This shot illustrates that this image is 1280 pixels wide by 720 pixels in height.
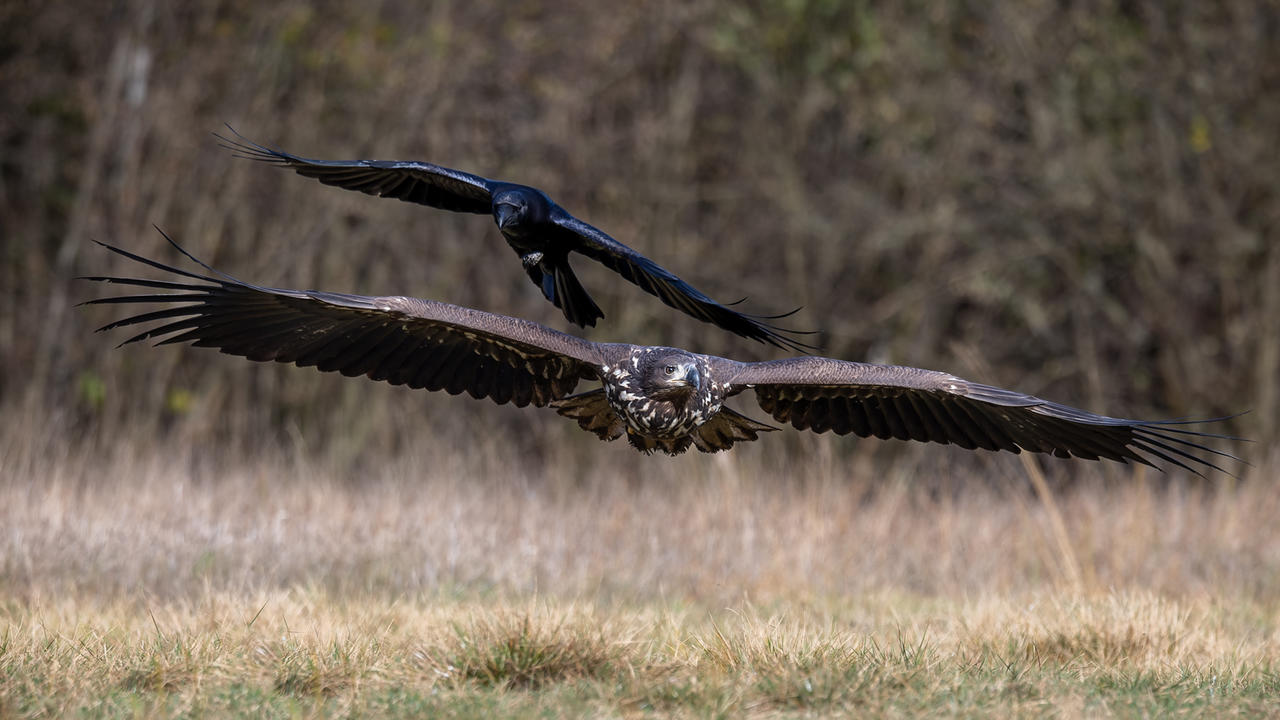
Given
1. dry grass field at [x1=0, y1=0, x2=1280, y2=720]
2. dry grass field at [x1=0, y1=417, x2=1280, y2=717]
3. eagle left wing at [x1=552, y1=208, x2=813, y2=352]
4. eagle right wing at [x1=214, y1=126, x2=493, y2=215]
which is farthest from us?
dry grass field at [x1=0, y1=0, x2=1280, y2=720]

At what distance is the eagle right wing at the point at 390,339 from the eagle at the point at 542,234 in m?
0.20

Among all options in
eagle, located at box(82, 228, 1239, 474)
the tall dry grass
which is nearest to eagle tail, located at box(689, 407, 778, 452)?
eagle, located at box(82, 228, 1239, 474)

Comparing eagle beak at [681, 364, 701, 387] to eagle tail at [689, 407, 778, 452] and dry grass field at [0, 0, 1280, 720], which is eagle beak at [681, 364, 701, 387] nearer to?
eagle tail at [689, 407, 778, 452]

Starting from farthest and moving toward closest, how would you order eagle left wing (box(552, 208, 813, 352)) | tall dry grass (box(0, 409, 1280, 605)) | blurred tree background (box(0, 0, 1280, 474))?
blurred tree background (box(0, 0, 1280, 474)) < tall dry grass (box(0, 409, 1280, 605)) < eagle left wing (box(552, 208, 813, 352))

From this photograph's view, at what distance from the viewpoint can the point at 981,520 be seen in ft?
26.6

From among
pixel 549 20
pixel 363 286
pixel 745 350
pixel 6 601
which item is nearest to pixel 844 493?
pixel 6 601

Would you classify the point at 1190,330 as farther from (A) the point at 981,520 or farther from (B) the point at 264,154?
(B) the point at 264,154

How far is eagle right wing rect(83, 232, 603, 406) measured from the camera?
456 cm

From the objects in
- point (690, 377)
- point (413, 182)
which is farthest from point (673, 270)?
point (690, 377)

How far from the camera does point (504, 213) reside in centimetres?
482

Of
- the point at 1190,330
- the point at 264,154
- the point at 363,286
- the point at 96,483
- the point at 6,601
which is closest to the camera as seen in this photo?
the point at 264,154

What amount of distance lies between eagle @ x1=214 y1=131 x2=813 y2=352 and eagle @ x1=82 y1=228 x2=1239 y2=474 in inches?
7.5

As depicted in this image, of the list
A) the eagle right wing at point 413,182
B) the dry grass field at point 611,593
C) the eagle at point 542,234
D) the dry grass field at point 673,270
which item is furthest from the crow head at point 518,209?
the dry grass field at point 673,270

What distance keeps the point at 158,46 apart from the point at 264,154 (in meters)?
7.63
